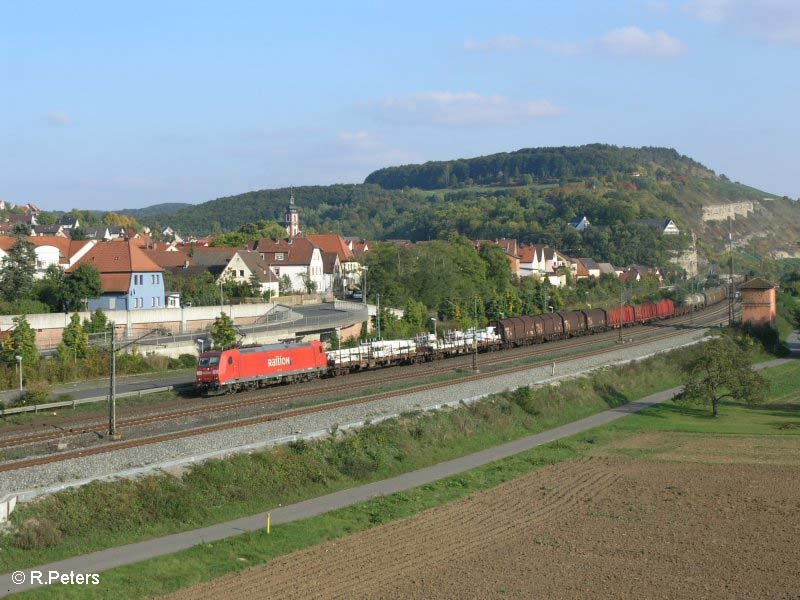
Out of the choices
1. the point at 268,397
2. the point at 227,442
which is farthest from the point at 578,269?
the point at 227,442

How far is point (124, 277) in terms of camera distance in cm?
7288

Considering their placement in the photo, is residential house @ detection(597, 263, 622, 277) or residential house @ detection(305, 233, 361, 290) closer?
residential house @ detection(305, 233, 361, 290)

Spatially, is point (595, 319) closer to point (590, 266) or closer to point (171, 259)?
point (171, 259)

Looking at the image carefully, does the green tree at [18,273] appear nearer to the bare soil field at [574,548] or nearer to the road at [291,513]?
the road at [291,513]

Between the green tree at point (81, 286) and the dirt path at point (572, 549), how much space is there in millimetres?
44781

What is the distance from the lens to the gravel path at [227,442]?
27359 mm

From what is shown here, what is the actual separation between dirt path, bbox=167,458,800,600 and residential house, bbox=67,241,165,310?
1855 inches

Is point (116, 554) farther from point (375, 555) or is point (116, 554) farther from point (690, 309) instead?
point (690, 309)

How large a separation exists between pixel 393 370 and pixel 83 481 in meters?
33.9

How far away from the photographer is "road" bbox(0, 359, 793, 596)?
22.9m

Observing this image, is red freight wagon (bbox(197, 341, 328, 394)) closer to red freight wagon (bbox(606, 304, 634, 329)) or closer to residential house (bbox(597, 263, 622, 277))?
red freight wagon (bbox(606, 304, 634, 329))

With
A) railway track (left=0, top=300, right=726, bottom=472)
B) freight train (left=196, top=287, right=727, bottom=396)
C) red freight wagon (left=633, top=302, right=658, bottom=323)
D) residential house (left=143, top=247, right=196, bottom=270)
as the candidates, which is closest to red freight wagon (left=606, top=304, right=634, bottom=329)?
freight train (left=196, top=287, right=727, bottom=396)

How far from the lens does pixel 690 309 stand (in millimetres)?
116125

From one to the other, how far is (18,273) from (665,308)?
68.7 meters
